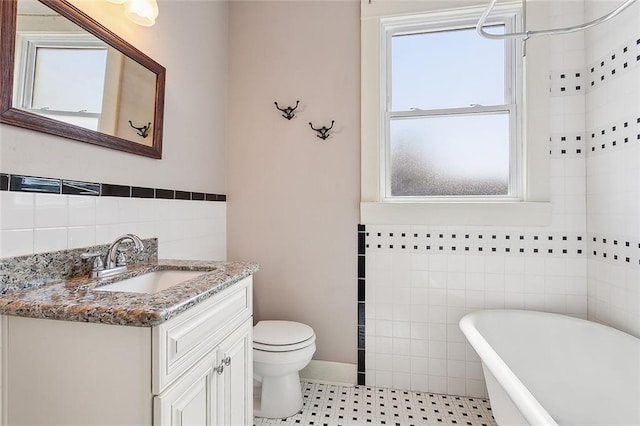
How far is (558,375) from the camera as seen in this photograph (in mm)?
1679

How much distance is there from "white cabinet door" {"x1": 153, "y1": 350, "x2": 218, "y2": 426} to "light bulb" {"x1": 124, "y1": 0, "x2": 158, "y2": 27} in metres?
1.44

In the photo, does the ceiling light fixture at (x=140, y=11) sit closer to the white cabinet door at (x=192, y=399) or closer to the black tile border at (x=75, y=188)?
the black tile border at (x=75, y=188)

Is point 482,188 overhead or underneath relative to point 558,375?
overhead

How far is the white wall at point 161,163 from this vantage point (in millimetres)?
1079

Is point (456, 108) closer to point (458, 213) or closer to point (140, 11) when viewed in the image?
point (458, 213)

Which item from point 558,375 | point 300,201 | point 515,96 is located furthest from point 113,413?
point 515,96

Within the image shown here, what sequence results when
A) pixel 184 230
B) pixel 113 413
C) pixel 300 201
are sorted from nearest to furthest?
1. pixel 113 413
2. pixel 184 230
3. pixel 300 201

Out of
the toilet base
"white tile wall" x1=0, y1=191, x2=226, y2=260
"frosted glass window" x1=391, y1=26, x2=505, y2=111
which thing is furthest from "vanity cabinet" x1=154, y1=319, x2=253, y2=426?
"frosted glass window" x1=391, y1=26, x2=505, y2=111

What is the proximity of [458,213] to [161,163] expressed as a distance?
1.72m

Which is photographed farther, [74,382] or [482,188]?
[482,188]

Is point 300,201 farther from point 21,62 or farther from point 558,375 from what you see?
point 558,375

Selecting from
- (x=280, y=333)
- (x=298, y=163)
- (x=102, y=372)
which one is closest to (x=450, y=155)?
(x=298, y=163)

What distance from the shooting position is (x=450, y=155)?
2137 mm

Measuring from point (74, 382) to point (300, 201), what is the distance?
1558mm
